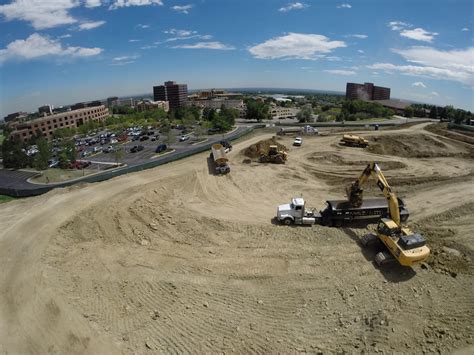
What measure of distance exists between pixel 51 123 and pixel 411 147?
117 metres

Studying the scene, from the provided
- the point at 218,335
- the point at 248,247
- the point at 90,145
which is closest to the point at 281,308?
the point at 218,335

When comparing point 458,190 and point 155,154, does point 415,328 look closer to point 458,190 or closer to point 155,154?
point 458,190

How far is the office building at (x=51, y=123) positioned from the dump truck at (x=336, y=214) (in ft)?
335

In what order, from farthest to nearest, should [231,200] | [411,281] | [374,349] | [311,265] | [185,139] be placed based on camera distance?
[185,139] → [231,200] → [311,265] → [411,281] → [374,349]

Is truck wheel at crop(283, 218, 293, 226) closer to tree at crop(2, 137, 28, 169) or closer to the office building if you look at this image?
tree at crop(2, 137, 28, 169)

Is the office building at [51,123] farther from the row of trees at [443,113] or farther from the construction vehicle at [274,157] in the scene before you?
the row of trees at [443,113]

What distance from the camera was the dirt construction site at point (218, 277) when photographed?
1245 centimetres

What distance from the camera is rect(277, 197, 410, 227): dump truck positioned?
2075 centimetres

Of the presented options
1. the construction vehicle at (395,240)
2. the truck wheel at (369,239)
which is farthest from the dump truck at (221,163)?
the truck wheel at (369,239)

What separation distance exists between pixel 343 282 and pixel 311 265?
2.05 meters

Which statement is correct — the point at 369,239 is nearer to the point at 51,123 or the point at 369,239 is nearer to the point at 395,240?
the point at 395,240

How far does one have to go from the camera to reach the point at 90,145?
215ft

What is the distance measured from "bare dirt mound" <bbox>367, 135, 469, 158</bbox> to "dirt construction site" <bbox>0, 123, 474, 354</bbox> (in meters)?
12.4

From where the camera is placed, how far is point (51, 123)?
350 ft
